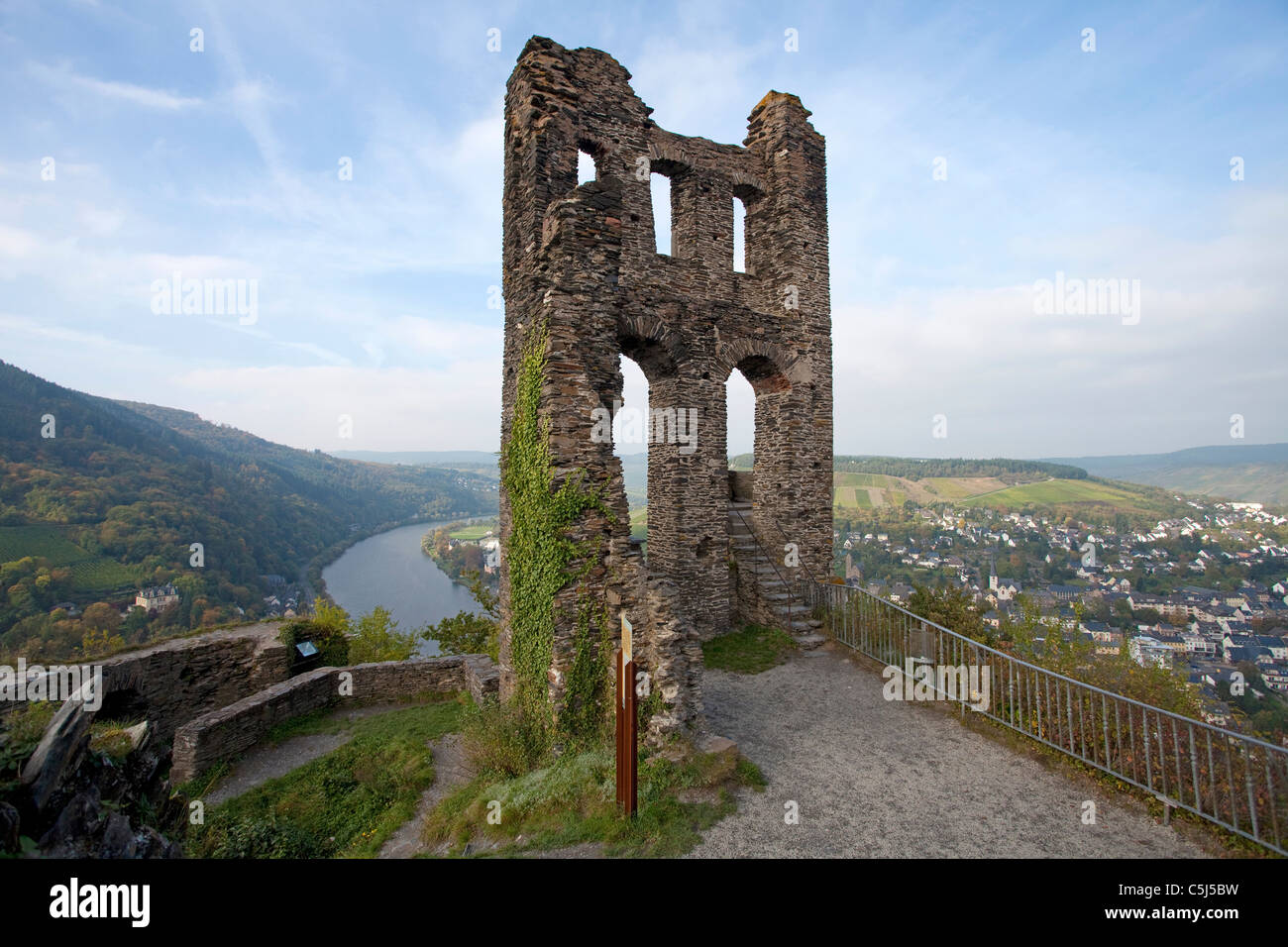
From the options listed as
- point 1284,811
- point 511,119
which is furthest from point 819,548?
point 511,119

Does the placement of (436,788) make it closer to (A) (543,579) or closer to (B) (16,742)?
(A) (543,579)

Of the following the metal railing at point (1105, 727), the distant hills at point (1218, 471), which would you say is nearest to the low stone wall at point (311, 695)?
the metal railing at point (1105, 727)

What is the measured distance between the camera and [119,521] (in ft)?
128

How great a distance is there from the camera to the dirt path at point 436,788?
21.6ft

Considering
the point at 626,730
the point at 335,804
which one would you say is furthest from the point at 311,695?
the point at 626,730

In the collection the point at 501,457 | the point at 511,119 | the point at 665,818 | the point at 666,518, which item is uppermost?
the point at 511,119

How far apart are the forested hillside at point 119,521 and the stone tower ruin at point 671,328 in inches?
906

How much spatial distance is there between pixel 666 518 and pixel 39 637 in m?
28.4

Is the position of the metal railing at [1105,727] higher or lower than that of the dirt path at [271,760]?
higher

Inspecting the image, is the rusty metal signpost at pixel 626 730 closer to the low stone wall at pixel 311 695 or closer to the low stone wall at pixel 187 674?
the low stone wall at pixel 311 695

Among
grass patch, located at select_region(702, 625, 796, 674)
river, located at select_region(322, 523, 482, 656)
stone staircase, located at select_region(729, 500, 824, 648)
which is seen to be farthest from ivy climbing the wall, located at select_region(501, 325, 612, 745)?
river, located at select_region(322, 523, 482, 656)

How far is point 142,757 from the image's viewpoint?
5258 mm

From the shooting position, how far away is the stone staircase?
11.8 m
